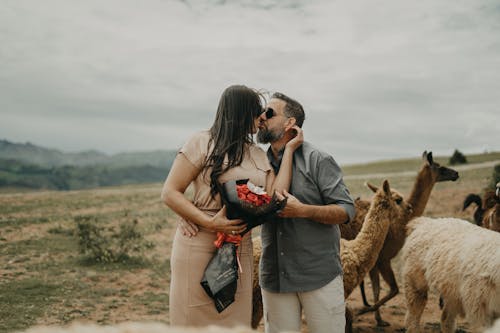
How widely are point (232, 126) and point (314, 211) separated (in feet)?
2.57

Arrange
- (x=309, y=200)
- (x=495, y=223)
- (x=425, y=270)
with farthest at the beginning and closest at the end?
(x=495, y=223) → (x=425, y=270) → (x=309, y=200)

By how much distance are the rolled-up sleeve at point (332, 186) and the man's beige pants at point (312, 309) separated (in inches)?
21.8

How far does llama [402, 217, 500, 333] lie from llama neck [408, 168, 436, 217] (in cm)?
152

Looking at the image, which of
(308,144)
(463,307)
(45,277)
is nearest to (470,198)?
(463,307)

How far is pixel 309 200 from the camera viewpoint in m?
3.09

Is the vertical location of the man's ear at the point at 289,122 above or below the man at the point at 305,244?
above

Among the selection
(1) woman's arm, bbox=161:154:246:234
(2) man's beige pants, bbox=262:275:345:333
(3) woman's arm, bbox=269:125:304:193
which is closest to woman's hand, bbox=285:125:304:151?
(3) woman's arm, bbox=269:125:304:193

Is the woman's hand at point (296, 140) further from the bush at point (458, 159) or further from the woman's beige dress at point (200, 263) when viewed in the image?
the bush at point (458, 159)

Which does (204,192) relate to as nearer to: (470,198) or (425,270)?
(425,270)

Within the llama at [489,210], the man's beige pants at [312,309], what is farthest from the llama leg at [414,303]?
the man's beige pants at [312,309]

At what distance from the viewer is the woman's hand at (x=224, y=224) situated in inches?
99.5

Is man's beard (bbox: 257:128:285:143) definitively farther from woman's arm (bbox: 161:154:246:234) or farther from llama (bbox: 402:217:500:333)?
llama (bbox: 402:217:500:333)

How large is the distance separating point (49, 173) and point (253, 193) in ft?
488

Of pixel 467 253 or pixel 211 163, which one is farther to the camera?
pixel 467 253
